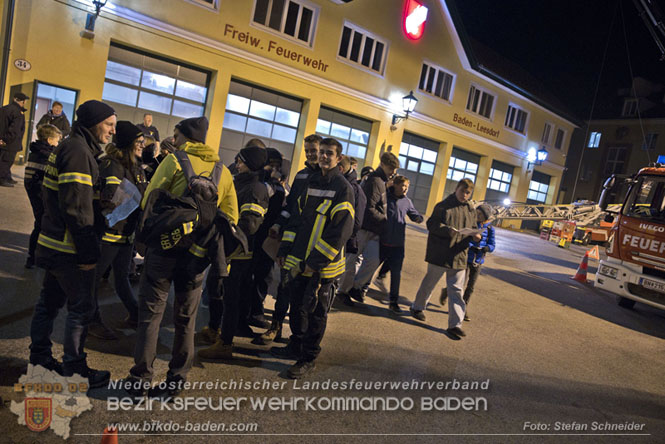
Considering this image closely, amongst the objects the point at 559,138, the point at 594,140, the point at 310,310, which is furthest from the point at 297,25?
the point at 594,140

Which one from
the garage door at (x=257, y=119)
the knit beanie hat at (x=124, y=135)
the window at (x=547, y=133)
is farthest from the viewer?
the window at (x=547, y=133)

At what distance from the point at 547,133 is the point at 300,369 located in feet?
85.9

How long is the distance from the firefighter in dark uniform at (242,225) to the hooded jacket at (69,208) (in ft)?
3.81

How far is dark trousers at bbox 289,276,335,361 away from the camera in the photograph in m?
3.51

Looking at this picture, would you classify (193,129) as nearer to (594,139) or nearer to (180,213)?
(180,213)

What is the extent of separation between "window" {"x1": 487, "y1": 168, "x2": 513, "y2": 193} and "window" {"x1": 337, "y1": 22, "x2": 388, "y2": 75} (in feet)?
33.1

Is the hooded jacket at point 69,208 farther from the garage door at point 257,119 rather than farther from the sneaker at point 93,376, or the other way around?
the garage door at point 257,119

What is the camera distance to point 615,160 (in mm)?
32812

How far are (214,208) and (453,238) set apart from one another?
3.26 meters

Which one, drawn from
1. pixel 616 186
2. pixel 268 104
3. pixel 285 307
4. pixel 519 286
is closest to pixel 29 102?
pixel 268 104

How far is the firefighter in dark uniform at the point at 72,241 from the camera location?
2.59 meters

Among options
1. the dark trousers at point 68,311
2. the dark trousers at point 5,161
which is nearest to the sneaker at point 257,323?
the dark trousers at point 68,311

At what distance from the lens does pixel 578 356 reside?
5254 millimetres

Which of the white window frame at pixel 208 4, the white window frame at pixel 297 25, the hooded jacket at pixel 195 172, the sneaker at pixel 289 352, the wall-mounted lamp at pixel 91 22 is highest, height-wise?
the white window frame at pixel 297 25
